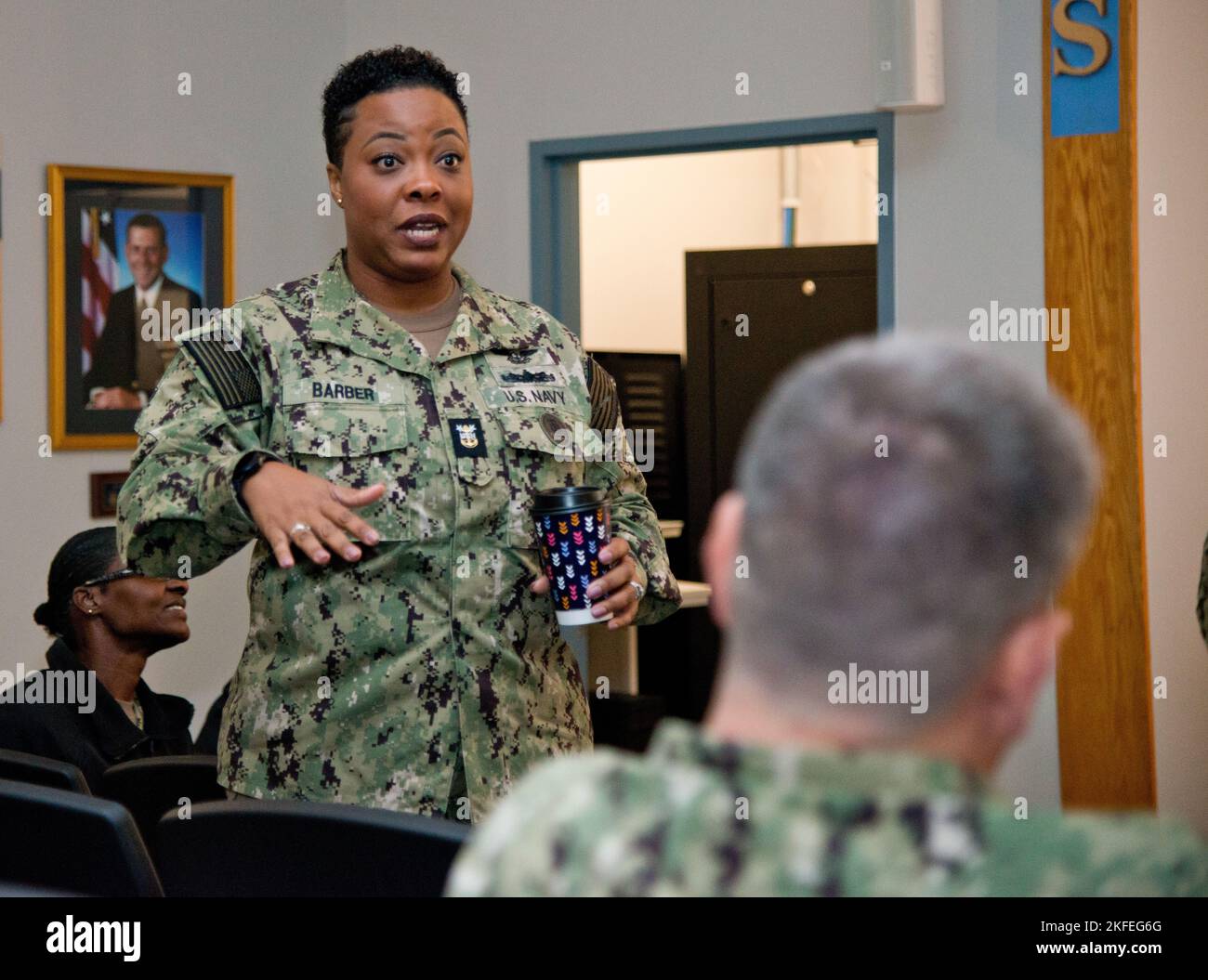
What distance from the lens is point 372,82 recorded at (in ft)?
6.88

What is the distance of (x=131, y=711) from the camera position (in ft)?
10.9

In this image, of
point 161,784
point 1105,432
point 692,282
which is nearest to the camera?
point 161,784

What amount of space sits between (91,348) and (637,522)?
7.86 feet

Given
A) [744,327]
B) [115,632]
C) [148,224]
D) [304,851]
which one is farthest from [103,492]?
[304,851]

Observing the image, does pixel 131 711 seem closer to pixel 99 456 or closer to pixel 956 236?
pixel 99 456

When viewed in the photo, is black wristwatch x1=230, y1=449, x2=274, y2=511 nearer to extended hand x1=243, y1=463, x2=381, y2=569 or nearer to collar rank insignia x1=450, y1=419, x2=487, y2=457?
extended hand x1=243, y1=463, x2=381, y2=569

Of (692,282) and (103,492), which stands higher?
(692,282)

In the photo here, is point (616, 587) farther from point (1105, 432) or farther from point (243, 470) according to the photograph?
point (1105, 432)

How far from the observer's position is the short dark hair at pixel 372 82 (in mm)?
2096

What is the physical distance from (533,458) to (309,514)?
39 cm

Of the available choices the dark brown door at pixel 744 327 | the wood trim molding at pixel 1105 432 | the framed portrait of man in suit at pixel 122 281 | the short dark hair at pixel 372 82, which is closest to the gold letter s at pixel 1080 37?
the wood trim molding at pixel 1105 432

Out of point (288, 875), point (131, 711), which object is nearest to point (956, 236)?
point (131, 711)

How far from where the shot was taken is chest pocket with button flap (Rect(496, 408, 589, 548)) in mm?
2021

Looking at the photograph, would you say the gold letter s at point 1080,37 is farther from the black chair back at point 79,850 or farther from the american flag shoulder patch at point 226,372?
the black chair back at point 79,850
